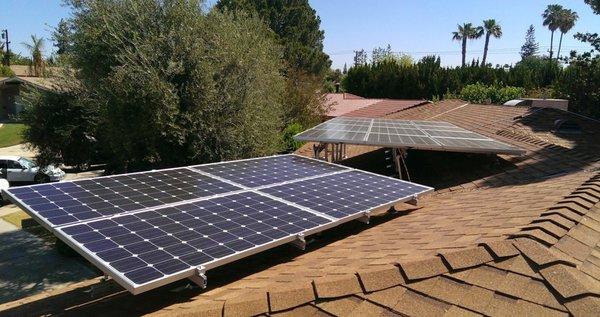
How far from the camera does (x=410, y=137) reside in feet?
38.3

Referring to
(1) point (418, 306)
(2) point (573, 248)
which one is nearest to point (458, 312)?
(1) point (418, 306)

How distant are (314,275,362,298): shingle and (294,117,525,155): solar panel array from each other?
6.80 meters

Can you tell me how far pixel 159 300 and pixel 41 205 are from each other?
2408 mm

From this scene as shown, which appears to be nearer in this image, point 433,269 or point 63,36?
point 433,269

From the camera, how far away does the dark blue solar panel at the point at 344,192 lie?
24.2 feet

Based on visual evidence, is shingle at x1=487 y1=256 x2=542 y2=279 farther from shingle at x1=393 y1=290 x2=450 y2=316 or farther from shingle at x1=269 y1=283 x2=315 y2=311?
shingle at x1=269 y1=283 x2=315 y2=311

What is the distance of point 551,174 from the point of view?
959cm

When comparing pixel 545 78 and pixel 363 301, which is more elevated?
pixel 545 78

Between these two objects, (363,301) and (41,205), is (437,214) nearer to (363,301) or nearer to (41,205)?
(363,301)

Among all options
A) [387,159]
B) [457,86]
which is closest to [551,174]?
[387,159]

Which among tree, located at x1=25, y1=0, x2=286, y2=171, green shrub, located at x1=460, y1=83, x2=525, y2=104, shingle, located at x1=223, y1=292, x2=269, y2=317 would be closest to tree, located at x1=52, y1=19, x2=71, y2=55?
tree, located at x1=25, y1=0, x2=286, y2=171

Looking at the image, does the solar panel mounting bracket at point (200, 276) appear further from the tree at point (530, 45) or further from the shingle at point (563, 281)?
the tree at point (530, 45)

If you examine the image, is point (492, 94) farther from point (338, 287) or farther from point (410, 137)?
point (338, 287)

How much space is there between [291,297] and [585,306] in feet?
7.60
